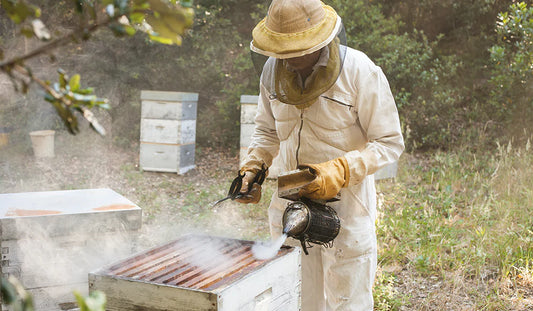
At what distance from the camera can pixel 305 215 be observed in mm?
1912

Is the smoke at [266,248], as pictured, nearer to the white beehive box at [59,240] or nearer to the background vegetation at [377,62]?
the white beehive box at [59,240]

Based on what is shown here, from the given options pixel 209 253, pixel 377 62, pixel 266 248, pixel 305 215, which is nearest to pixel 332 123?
pixel 305 215

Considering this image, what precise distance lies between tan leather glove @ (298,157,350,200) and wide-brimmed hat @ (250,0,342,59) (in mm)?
424

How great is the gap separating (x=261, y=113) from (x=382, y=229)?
1788 millimetres

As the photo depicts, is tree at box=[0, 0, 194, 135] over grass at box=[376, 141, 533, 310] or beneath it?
over

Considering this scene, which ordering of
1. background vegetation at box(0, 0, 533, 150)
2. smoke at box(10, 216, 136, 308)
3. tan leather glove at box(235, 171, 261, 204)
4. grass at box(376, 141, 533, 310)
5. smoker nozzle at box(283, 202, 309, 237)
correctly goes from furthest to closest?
background vegetation at box(0, 0, 533, 150) < grass at box(376, 141, 533, 310) < smoke at box(10, 216, 136, 308) < tan leather glove at box(235, 171, 261, 204) < smoker nozzle at box(283, 202, 309, 237)

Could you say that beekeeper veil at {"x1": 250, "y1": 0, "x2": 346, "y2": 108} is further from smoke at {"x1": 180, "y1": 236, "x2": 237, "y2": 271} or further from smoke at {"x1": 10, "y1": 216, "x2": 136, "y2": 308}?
smoke at {"x1": 10, "y1": 216, "x2": 136, "y2": 308}

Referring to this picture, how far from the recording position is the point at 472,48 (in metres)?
7.99

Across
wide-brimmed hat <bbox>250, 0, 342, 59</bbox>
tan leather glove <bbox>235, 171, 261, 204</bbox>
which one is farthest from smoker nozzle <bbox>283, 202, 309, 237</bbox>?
wide-brimmed hat <bbox>250, 0, 342, 59</bbox>

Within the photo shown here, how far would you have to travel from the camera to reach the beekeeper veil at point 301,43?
1.91 metres

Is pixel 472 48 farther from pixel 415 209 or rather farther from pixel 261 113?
pixel 261 113

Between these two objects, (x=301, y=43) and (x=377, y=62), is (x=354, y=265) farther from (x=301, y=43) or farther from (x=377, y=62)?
(x=377, y=62)

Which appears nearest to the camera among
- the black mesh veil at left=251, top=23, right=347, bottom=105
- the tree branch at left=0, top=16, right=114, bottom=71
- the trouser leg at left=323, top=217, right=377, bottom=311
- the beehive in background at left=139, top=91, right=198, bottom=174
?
the tree branch at left=0, top=16, right=114, bottom=71

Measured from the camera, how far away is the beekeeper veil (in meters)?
1.91
